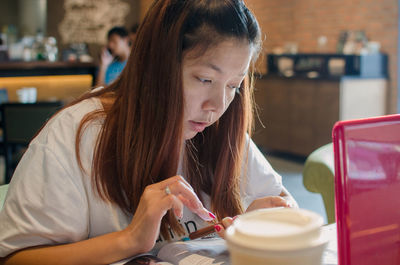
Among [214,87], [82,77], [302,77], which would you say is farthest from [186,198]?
[82,77]

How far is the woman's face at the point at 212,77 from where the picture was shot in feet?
3.21

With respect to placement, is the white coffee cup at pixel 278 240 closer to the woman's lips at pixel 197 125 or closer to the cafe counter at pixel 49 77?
the woman's lips at pixel 197 125

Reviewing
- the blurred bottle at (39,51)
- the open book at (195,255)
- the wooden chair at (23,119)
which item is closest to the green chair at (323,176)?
the open book at (195,255)

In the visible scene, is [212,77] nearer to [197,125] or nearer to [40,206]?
[197,125]

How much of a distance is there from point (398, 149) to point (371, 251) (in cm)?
17

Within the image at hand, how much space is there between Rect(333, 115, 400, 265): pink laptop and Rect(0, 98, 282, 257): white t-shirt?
0.52 m

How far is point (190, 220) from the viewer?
3.90ft

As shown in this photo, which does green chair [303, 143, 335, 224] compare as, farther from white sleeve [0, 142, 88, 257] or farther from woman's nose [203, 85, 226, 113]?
white sleeve [0, 142, 88, 257]

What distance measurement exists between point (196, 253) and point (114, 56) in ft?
14.6

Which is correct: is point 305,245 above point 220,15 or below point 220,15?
below

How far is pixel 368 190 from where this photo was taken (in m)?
0.73

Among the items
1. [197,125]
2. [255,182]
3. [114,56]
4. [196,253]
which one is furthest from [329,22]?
[196,253]

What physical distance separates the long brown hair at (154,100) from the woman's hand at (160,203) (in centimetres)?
18

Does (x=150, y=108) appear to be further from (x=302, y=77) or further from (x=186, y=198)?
(x=302, y=77)
